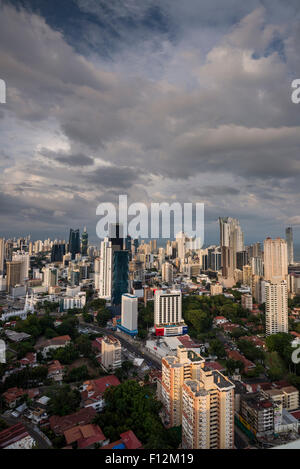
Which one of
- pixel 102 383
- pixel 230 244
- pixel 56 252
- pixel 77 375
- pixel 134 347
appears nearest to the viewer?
pixel 102 383

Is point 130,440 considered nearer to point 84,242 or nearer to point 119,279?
point 119,279

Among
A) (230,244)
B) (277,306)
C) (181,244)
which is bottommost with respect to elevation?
(277,306)

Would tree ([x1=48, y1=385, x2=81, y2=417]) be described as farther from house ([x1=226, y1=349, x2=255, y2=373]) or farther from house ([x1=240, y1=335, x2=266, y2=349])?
house ([x1=240, y1=335, x2=266, y2=349])

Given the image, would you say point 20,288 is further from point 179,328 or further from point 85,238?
point 85,238

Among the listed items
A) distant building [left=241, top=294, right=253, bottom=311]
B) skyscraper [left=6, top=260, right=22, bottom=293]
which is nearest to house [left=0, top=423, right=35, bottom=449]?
distant building [left=241, top=294, right=253, bottom=311]

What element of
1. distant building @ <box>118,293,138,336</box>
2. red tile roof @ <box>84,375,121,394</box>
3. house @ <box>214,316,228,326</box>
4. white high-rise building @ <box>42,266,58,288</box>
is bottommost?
red tile roof @ <box>84,375,121,394</box>

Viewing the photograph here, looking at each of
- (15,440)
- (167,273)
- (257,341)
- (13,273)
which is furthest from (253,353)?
(13,273)

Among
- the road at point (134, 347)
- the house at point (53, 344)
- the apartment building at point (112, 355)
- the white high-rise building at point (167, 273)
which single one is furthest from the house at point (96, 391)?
the white high-rise building at point (167, 273)
